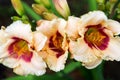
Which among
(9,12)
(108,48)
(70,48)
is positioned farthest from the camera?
(9,12)

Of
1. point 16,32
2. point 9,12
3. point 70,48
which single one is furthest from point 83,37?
point 9,12

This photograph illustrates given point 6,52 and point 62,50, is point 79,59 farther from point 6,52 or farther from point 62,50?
point 6,52

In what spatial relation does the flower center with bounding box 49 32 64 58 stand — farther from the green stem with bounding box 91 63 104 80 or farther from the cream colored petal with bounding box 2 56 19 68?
the green stem with bounding box 91 63 104 80

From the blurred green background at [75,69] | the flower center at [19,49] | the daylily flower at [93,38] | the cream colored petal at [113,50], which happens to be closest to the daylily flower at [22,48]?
the flower center at [19,49]

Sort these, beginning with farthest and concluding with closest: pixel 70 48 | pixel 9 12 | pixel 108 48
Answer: pixel 9 12
pixel 108 48
pixel 70 48

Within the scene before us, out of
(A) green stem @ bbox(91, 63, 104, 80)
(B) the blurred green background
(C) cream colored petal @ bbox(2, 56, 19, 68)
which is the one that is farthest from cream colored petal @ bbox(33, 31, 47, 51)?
(B) the blurred green background

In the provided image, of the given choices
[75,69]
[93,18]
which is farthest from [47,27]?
[75,69]

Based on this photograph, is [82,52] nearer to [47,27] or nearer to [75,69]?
[47,27]

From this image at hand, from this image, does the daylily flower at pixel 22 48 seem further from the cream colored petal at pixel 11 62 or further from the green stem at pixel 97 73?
the green stem at pixel 97 73
